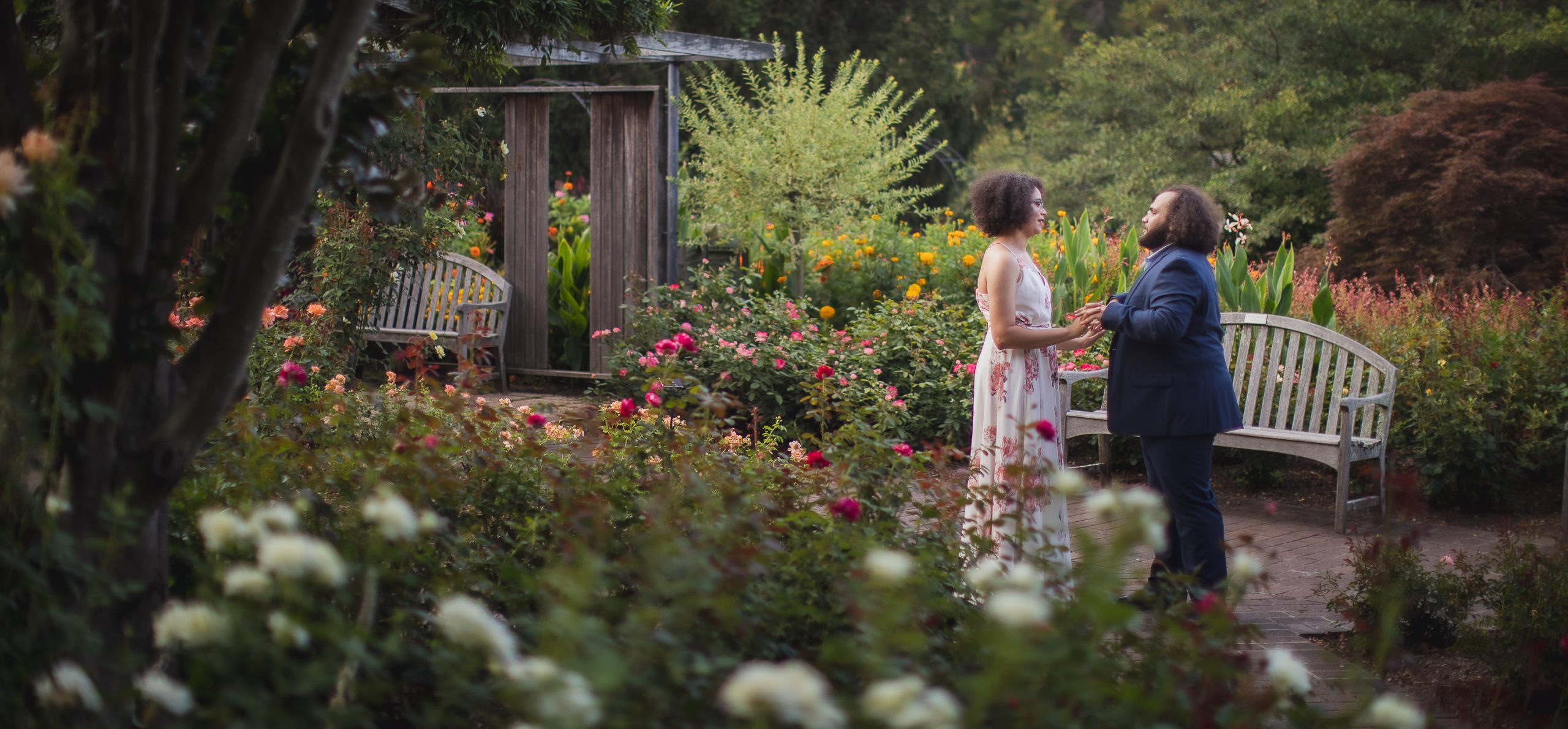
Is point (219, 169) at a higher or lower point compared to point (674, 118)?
lower

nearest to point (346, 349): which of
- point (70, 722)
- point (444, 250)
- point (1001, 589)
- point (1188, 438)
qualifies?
point (444, 250)

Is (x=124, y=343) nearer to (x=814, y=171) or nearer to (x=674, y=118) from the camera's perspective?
(x=674, y=118)

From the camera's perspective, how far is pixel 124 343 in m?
1.90

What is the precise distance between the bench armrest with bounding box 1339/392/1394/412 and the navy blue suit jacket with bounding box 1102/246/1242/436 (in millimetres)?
1678

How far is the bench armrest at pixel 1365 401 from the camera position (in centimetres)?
539

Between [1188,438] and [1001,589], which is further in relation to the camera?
[1188,438]

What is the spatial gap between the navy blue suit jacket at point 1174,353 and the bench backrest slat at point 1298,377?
59.1 inches

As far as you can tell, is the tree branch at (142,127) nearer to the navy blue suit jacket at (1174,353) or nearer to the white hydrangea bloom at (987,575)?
the white hydrangea bloom at (987,575)

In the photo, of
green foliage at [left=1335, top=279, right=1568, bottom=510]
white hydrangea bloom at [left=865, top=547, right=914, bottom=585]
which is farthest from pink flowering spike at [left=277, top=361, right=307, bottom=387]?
green foliage at [left=1335, top=279, right=1568, bottom=510]

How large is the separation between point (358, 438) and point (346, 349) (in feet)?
10.3

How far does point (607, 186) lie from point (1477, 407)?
5620mm

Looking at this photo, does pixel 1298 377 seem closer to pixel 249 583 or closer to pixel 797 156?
pixel 797 156

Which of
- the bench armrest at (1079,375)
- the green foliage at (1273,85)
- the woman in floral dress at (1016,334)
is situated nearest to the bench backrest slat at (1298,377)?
the bench armrest at (1079,375)

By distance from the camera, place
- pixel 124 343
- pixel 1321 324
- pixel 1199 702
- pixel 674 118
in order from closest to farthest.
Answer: pixel 1199 702 < pixel 124 343 < pixel 1321 324 < pixel 674 118
